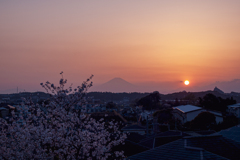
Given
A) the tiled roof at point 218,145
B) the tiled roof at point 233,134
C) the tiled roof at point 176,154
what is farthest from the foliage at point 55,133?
the tiled roof at point 233,134

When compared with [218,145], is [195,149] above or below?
above

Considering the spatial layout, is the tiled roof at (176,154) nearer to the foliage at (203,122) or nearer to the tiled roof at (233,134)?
the tiled roof at (233,134)

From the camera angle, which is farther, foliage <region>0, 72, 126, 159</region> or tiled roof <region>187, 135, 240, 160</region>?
tiled roof <region>187, 135, 240, 160</region>

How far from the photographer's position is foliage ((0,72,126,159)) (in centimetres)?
866

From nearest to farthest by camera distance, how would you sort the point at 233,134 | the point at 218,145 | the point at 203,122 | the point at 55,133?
the point at 55,133 → the point at 218,145 → the point at 233,134 → the point at 203,122

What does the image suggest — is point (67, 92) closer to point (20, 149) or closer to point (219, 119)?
point (20, 149)

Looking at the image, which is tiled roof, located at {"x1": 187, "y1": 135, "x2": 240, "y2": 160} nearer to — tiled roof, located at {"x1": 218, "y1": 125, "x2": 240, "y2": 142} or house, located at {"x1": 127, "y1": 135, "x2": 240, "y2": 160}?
house, located at {"x1": 127, "y1": 135, "x2": 240, "y2": 160}

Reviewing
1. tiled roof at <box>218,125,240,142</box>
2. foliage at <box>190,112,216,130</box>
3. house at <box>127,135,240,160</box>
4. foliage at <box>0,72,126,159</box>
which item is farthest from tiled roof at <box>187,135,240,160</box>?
foliage at <box>190,112,216,130</box>

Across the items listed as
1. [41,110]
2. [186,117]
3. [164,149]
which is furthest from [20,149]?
[186,117]

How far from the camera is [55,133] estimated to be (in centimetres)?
888

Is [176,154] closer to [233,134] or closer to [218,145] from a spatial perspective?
[218,145]

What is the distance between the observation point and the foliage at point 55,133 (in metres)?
8.66

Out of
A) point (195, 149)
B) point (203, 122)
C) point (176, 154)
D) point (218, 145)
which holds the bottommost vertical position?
point (203, 122)

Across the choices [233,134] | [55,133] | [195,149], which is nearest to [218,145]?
[195,149]
